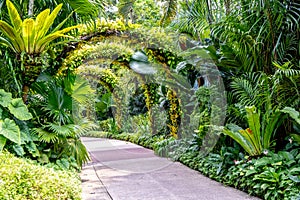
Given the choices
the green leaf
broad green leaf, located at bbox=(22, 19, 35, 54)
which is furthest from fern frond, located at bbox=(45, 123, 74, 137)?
the green leaf

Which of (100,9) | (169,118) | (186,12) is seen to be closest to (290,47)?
(186,12)

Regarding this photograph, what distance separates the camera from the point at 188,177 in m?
4.52

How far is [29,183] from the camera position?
2742 millimetres

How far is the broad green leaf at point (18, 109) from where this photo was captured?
3671 mm

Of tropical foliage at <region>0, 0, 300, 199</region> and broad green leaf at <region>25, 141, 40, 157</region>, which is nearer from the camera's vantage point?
tropical foliage at <region>0, 0, 300, 199</region>

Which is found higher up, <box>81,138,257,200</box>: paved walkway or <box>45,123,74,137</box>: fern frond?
<box>45,123,74,137</box>: fern frond

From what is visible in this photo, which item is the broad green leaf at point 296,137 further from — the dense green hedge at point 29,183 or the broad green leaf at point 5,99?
the broad green leaf at point 5,99

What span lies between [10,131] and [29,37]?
1209 mm

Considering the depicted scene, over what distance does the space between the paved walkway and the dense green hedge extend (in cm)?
53

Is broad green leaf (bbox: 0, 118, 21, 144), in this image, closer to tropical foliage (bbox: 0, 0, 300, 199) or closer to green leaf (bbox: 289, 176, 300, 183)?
tropical foliage (bbox: 0, 0, 300, 199)

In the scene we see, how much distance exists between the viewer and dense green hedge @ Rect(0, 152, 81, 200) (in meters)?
2.54

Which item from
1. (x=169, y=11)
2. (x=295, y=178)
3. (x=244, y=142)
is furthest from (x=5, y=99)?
(x=169, y=11)

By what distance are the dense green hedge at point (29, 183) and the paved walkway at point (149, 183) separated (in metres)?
0.53

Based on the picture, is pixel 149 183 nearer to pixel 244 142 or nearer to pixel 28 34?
pixel 244 142
